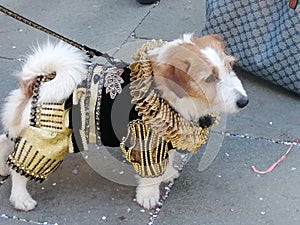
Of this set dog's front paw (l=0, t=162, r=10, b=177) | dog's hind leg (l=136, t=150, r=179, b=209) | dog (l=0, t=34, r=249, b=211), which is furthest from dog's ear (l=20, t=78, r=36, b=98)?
dog's hind leg (l=136, t=150, r=179, b=209)

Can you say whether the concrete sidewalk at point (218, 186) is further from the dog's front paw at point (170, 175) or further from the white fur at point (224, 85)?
the white fur at point (224, 85)

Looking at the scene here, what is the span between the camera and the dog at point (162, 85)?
2904mm

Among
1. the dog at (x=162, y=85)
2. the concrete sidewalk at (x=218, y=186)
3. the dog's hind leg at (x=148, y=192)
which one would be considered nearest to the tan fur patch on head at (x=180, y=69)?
the dog at (x=162, y=85)

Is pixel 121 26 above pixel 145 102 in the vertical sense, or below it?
below

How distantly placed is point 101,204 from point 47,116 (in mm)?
543

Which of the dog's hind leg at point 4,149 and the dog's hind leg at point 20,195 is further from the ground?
the dog's hind leg at point 4,149

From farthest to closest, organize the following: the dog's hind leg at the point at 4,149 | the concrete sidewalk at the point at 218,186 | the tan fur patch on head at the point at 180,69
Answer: the dog's hind leg at the point at 4,149, the concrete sidewalk at the point at 218,186, the tan fur patch on head at the point at 180,69

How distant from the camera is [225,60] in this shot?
2.95 meters

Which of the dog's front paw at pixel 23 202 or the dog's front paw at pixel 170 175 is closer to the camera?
the dog's front paw at pixel 23 202

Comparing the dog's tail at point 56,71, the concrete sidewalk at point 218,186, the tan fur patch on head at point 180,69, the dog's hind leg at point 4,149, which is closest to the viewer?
the tan fur patch on head at point 180,69

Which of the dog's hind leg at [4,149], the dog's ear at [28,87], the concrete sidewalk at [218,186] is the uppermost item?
the dog's ear at [28,87]

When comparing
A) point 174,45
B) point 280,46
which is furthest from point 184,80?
point 280,46

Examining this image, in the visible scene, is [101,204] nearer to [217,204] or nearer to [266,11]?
[217,204]

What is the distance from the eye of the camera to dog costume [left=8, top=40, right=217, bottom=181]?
116 inches
